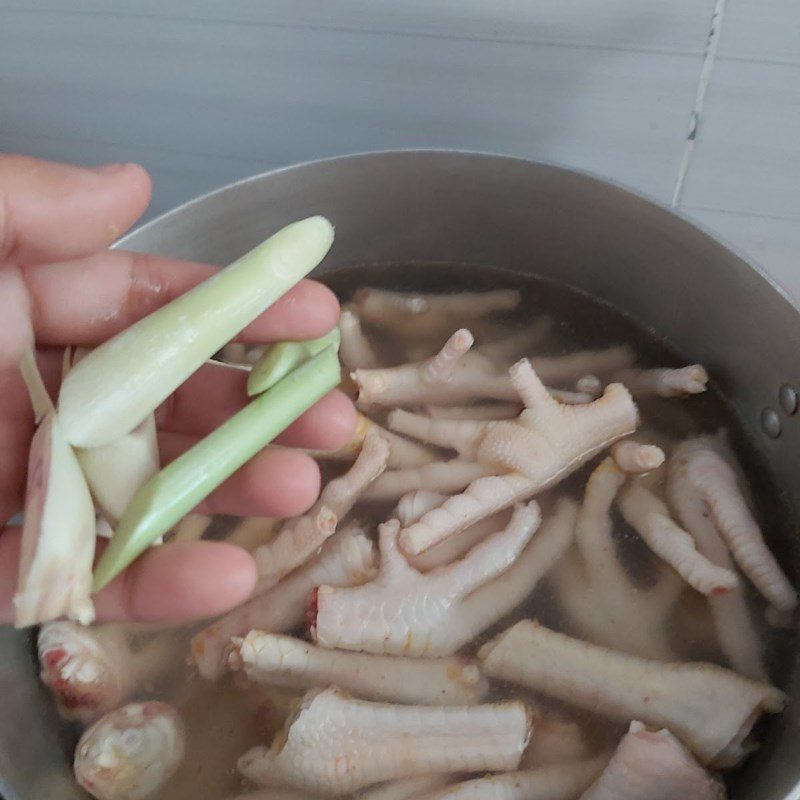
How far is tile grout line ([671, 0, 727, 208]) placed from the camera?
28.5 inches

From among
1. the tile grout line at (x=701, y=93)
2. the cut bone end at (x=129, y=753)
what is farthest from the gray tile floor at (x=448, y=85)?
the cut bone end at (x=129, y=753)

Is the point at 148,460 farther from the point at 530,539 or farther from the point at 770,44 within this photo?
the point at 770,44

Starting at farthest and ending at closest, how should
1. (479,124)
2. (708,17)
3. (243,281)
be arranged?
(479,124) → (708,17) → (243,281)

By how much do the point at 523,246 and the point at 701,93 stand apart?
0.71 ft

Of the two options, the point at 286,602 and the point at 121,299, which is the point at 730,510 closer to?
the point at 286,602

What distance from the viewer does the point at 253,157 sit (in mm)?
941

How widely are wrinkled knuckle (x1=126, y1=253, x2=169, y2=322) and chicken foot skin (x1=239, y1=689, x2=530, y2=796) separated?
0.33 metres

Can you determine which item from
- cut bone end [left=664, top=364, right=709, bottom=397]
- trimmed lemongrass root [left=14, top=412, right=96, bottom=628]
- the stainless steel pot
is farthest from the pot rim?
trimmed lemongrass root [left=14, top=412, right=96, bottom=628]

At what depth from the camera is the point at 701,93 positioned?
2.58ft

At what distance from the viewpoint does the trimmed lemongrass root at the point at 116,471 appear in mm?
574

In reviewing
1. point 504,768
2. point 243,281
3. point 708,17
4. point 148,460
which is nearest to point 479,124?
point 708,17

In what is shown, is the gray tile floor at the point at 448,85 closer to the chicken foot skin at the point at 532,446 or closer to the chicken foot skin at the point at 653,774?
the chicken foot skin at the point at 532,446

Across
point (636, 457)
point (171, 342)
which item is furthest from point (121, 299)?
point (636, 457)

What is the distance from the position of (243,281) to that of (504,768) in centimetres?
39
